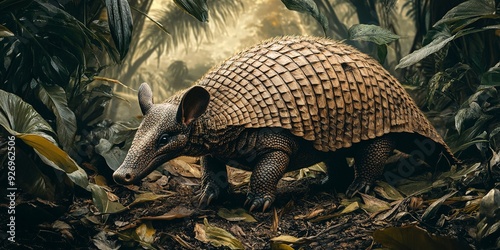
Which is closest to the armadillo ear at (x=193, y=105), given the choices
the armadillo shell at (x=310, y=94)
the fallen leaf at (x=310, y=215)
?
the armadillo shell at (x=310, y=94)

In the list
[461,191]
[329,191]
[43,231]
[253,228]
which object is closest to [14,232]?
[43,231]

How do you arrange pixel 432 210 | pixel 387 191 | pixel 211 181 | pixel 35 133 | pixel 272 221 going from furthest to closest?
1. pixel 387 191
2. pixel 211 181
3. pixel 272 221
4. pixel 432 210
5. pixel 35 133

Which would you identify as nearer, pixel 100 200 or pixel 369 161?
pixel 100 200

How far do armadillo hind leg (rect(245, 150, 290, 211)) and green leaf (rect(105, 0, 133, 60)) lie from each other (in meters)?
1.05

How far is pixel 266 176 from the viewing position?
4.21 m

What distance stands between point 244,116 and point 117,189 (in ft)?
3.40

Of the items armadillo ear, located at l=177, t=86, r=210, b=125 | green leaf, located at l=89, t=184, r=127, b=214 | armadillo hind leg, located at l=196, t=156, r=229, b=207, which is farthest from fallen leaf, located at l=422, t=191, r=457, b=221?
green leaf, located at l=89, t=184, r=127, b=214

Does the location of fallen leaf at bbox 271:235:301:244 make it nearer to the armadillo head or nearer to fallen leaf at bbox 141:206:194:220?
fallen leaf at bbox 141:206:194:220

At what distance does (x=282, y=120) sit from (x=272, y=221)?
603 millimetres

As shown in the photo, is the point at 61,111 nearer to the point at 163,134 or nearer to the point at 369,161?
the point at 163,134

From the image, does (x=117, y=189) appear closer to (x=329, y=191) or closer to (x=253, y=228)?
(x=253, y=228)

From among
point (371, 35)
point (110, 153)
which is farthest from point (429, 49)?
point (110, 153)

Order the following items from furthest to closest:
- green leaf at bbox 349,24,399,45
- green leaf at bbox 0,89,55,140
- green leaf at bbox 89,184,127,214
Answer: green leaf at bbox 349,24,399,45 < green leaf at bbox 89,184,127,214 < green leaf at bbox 0,89,55,140

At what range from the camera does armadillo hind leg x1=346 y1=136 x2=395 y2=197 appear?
4480 millimetres
